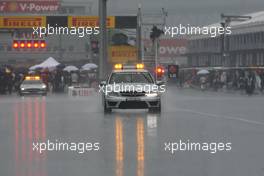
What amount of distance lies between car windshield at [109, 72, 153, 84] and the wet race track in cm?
313

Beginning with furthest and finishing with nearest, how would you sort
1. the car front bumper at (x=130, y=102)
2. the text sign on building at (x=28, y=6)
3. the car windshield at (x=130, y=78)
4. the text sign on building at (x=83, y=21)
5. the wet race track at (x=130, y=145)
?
the text sign on building at (x=28, y=6)
the text sign on building at (x=83, y=21)
the car windshield at (x=130, y=78)
the car front bumper at (x=130, y=102)
the wet race track at (x=130, y=145)

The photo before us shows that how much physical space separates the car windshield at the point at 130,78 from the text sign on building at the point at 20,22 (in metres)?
29.6

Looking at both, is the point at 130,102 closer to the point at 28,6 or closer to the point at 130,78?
the point at 130,78

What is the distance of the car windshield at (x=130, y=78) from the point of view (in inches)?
1129

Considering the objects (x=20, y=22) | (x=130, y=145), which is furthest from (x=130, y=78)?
(x=20, y=22)

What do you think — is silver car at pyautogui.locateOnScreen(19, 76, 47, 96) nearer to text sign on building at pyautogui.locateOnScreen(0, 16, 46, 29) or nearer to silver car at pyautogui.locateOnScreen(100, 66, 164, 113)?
text sign on building at pyautogui.locateOnScreen(0, 16, 46, 29)

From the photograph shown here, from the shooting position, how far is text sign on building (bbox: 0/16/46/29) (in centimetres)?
5791

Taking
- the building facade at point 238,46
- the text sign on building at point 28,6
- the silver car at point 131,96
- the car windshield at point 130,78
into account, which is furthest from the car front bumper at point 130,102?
the text sign on building at point 28,6

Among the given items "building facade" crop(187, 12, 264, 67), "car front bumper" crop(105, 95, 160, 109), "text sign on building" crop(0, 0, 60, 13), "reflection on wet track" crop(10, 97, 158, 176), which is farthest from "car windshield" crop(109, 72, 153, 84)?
"text sign on building" crop(0, 0, 60, 13)

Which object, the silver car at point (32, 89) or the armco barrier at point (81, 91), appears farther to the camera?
the silver car at point (32, 89)

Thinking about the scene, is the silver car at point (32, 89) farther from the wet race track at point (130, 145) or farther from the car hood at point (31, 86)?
the wet race track at point (130, 145)

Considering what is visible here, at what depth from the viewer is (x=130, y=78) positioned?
2881 centimetres

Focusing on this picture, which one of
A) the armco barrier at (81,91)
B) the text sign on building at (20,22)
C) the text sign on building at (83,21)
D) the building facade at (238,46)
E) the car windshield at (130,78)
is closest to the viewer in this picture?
the car windshield at (130,78)

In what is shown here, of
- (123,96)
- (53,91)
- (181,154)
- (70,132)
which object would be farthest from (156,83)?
(53,91)
